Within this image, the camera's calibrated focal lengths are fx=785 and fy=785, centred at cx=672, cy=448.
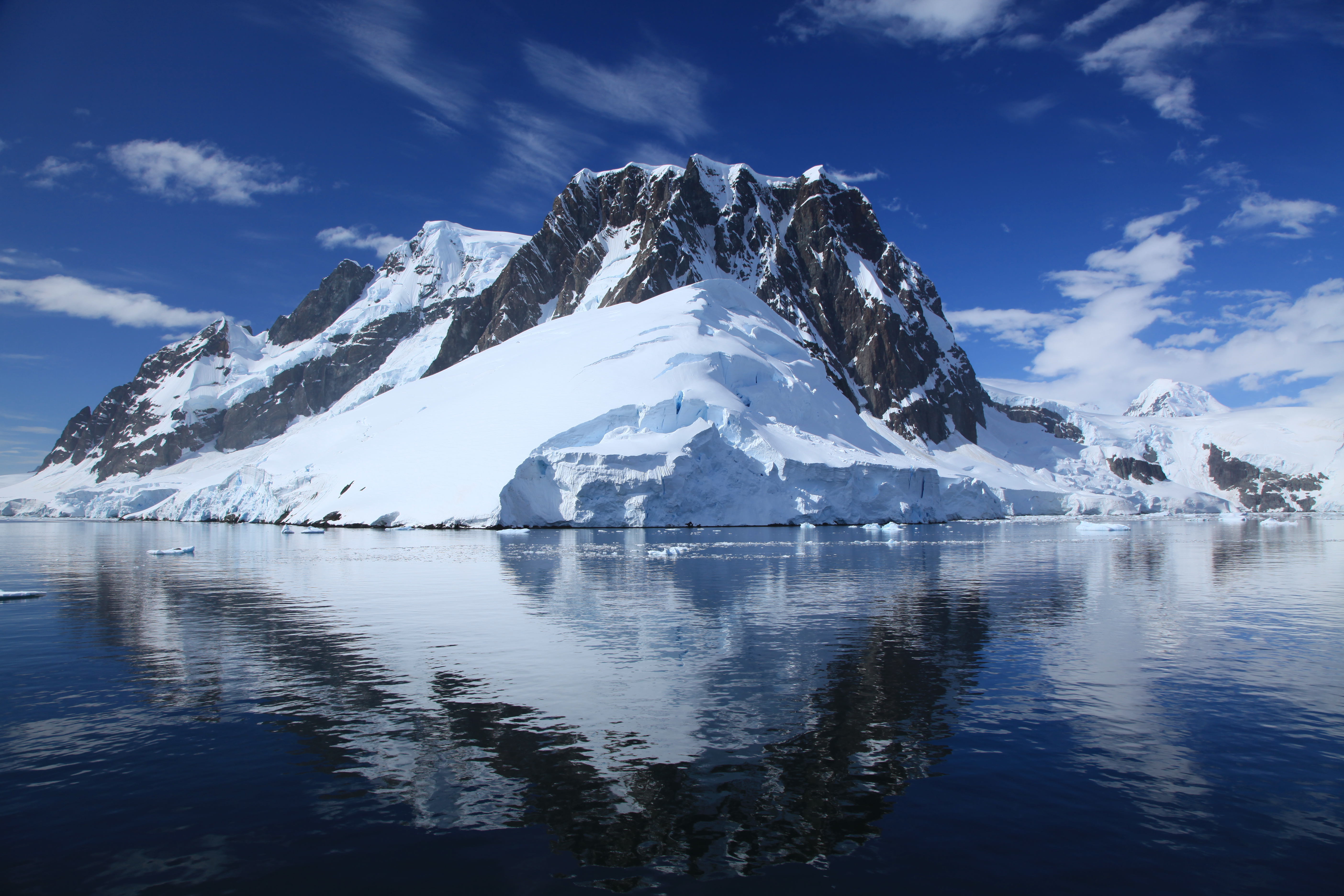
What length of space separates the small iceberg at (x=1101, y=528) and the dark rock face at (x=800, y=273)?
5977 centimetres

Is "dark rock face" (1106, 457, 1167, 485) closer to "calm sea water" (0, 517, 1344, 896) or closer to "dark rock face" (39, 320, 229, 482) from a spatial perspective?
"calm sea water" (0, 517, 1344, 896)

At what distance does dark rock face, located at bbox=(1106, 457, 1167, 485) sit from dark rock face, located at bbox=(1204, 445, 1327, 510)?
24.0 m

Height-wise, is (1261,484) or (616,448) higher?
(616,448)

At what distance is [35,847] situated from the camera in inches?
259

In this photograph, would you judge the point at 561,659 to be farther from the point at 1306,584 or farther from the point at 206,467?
the point at 206,467

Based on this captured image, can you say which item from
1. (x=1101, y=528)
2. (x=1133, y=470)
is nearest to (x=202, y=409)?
(x=1101, y=528)

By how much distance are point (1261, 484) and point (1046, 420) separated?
38.3 metres

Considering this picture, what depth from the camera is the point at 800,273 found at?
135 m

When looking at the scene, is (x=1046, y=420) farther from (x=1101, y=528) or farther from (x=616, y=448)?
(x=616, y=448)

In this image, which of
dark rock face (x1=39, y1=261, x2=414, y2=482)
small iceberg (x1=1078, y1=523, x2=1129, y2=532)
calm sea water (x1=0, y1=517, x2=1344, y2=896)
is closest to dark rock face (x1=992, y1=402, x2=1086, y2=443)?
small iceberg (x1=1078, y1=523, x2=1129, y2=532)

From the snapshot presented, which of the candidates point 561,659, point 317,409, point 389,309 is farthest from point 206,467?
point 561,659

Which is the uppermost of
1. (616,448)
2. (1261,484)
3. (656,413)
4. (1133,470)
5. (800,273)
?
(800,273)

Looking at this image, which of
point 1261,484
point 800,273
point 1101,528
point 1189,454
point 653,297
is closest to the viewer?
point 1101,528

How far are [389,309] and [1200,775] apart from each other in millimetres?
202505
